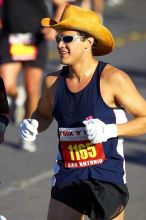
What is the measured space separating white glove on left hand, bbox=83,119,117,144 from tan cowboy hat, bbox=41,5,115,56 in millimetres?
607

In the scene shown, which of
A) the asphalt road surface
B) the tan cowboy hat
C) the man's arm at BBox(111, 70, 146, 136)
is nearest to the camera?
the man's arm at BBox(111, 70, 146, 136)

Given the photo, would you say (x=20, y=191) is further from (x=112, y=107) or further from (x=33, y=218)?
(x=112, y=107)

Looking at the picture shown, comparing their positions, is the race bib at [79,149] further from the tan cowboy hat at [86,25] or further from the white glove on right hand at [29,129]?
the tan cowboy hat at [86,25]

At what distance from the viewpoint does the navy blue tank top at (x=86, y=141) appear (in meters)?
5.64

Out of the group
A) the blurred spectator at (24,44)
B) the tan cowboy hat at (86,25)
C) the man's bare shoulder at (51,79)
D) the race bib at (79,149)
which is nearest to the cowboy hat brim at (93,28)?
the tan cowboy hat at (86,25)

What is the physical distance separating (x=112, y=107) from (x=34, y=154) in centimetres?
409

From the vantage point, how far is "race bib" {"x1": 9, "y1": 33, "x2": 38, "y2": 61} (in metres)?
10.1

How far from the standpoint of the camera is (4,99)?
6133mm

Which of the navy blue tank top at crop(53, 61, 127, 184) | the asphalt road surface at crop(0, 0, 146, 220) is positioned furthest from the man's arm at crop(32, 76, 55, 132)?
the asphalt road surface at crop(0, 0, 146, 220)

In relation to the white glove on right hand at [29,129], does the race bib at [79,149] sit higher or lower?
lower

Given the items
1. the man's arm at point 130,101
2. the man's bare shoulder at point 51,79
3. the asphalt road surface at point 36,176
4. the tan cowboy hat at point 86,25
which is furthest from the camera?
the asphalt road surface at point 36,176

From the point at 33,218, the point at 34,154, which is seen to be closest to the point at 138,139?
the point at 34,154

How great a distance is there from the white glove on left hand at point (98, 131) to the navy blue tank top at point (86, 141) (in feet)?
0.56

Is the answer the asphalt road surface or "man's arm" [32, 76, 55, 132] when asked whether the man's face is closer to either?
"man's arm" [32, 76, 55, 132]
